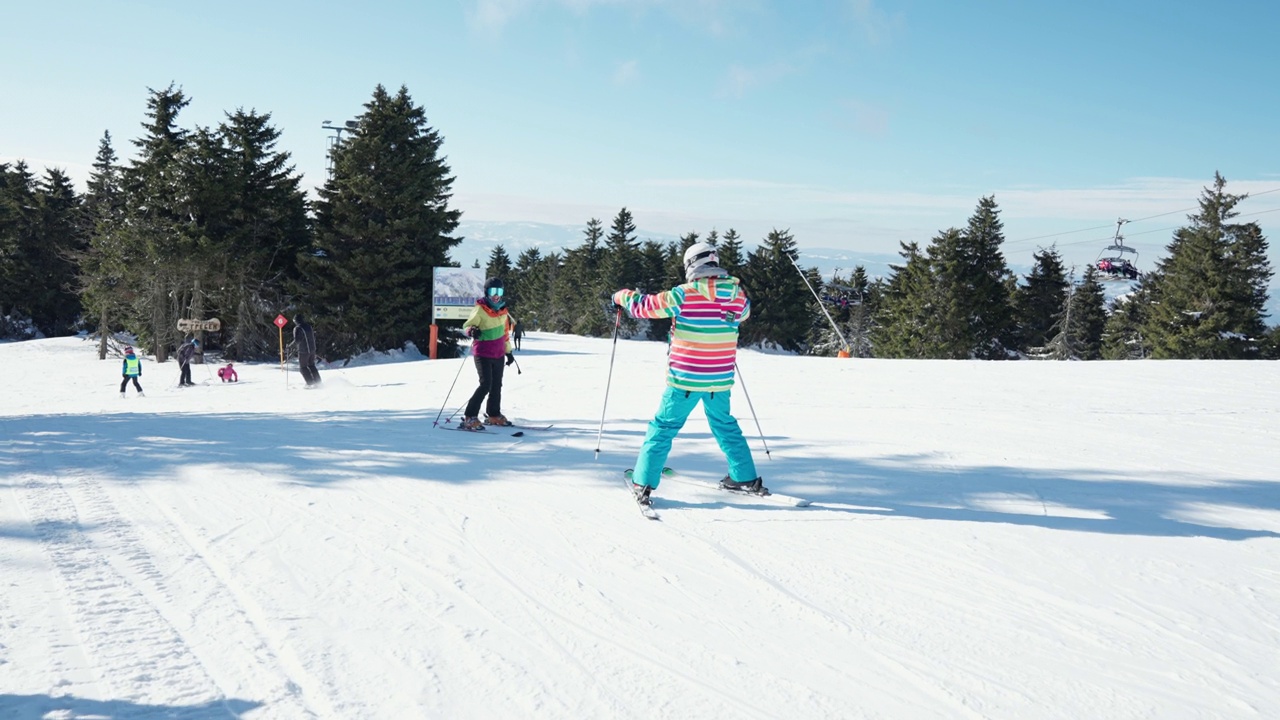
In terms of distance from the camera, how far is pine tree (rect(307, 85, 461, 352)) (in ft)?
92.4

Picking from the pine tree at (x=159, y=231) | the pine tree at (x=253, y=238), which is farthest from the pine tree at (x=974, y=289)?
the pine tree at (x=159, y=231)

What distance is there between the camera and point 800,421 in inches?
356

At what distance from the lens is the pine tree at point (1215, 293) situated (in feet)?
133

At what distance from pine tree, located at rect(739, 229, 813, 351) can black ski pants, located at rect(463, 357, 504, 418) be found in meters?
48.8

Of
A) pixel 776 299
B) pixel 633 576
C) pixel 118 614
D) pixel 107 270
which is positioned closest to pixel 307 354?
pixel 118 614

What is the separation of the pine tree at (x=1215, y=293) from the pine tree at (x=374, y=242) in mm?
39713

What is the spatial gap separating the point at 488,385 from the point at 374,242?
22146 millimetres

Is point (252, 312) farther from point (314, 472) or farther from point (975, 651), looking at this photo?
point (975, 651)

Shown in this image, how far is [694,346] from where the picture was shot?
5180 millimetres

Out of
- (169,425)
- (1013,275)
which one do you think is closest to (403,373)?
(169,425)

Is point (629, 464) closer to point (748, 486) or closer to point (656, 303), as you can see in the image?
point (748, 486)

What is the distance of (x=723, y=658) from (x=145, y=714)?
2114mm

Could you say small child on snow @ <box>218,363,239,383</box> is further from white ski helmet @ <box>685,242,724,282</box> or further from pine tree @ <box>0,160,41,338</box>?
pine tree @ <box>0,160,41,338</box>

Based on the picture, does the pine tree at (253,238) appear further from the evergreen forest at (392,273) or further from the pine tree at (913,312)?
the pine tree at (913,312)
